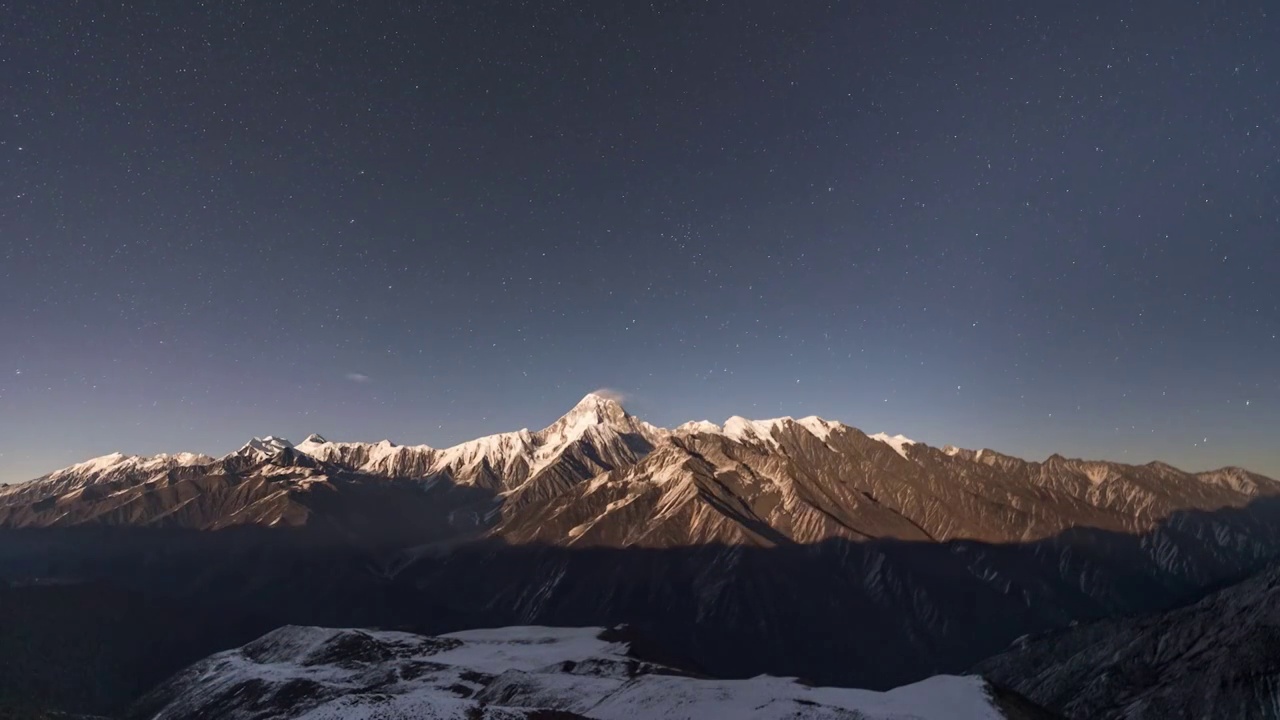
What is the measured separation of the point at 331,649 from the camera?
197m

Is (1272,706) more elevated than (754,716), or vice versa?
(754,716)

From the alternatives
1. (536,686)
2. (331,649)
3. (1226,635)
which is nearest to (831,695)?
(536,686)

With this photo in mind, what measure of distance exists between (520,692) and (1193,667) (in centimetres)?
15454

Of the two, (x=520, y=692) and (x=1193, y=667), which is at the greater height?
(x=520, y=692)

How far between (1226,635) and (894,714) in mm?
109769

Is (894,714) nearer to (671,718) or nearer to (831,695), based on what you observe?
(831,695)

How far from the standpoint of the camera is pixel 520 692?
150125 millimetres

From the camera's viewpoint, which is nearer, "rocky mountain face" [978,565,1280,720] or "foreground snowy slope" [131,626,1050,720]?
"foreground snowy slope" [131,626,1050,720]

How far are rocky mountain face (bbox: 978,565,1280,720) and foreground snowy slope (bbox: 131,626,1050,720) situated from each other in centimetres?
5212

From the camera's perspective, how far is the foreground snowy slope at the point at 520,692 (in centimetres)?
11062

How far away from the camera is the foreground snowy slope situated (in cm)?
11062

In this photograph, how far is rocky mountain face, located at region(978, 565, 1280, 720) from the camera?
139m

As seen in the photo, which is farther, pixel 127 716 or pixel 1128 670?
pixel 127 716

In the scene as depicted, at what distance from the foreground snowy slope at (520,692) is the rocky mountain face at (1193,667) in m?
52.1
